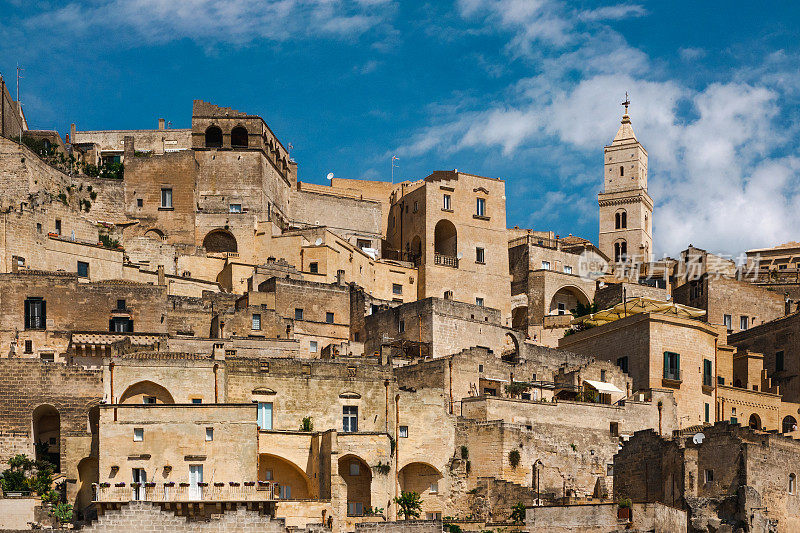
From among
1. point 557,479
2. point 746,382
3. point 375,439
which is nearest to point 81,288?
point 375,439

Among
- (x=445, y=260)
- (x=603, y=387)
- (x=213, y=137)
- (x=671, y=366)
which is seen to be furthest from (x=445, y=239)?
(x=603, y=387)

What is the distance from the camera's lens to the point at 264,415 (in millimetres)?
54375

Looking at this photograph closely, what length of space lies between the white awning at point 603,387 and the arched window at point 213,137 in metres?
32.2

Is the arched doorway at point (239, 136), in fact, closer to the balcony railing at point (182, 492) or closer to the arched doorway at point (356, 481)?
the arched doorway at point (356, 481)

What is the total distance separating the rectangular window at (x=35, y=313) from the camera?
6069 cm

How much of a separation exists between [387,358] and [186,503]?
55.0 ft

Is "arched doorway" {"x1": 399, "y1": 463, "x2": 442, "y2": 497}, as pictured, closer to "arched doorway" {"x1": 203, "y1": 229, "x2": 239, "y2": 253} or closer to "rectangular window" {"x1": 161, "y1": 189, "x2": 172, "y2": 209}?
"arched doorway" {"x1": 203, "y1": 229, "x2": 239, "y2": 253}

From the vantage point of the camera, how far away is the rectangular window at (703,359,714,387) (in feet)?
215

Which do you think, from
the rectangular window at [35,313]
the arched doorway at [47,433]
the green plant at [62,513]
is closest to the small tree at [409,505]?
the green plant at [62,513]

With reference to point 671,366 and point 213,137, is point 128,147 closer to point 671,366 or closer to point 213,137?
point 213,137

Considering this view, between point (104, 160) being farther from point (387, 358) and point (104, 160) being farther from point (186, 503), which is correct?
point (186, 503)

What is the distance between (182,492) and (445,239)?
119 ft

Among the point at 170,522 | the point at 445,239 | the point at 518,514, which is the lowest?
the point at 518,514

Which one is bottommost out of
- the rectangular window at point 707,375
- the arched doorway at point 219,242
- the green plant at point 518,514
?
the green plant at point 518,514
